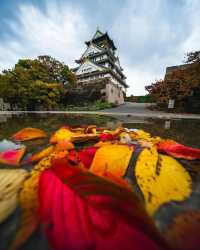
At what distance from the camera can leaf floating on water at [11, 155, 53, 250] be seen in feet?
1.40

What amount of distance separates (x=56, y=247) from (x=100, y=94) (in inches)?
555

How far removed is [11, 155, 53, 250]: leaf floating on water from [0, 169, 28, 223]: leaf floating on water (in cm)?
Answer: 3

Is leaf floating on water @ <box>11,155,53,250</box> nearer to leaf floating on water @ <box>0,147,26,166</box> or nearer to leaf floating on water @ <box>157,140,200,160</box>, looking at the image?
leaf floating on water @ <box>0,147,26,166</box>

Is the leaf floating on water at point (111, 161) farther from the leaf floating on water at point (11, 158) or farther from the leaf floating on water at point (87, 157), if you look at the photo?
the leaf floating on water at point (11, 158)

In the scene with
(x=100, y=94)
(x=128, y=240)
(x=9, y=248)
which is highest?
(x=100, y=94)

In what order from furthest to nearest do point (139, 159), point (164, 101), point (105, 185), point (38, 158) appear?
point (164, 101)
point (38, 158)
point (139, 159)
point (105, 185)

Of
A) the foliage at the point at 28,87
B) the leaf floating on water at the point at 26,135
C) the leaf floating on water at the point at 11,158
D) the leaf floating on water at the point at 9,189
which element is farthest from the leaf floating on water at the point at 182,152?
the foliage at the point at 28,87

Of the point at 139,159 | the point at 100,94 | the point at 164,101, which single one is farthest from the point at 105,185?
the point at 100,94

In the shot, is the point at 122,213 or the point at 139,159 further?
the point at 139,159

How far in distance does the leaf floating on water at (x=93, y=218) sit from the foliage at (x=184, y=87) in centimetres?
1032

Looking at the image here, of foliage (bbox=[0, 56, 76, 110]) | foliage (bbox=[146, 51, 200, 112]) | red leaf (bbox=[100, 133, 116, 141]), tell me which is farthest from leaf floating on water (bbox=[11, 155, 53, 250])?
foliage (bbox=[0, 56, 76, 110])

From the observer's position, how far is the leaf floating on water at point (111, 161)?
0.67 meters

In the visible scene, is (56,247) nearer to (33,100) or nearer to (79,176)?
(79,176)

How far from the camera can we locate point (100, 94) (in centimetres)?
1408
